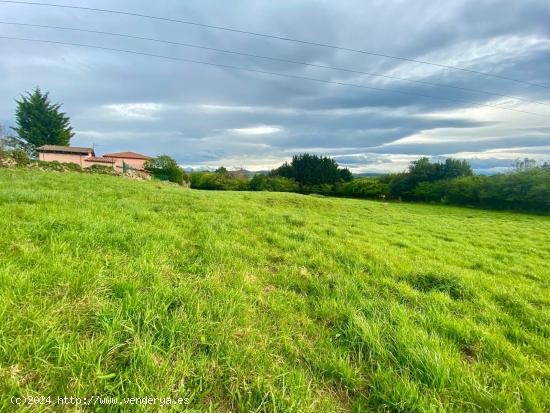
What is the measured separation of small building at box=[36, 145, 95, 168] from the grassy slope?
51.9m

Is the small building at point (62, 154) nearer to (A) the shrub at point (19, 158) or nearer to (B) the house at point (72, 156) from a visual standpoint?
(B) the house at point (72, 156)

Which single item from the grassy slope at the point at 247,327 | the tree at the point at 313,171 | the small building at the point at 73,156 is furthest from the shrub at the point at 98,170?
the tree at the point at 313,171

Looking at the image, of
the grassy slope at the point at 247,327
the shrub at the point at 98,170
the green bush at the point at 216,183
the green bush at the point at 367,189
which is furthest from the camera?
the green bush at the point at 216,183

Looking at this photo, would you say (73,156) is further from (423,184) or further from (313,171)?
(423,184)

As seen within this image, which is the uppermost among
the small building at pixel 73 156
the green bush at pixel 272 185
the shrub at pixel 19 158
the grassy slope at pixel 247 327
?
the small building at pixel 73 156

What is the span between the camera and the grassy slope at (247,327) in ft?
5.65

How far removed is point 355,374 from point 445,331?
4.70 feet

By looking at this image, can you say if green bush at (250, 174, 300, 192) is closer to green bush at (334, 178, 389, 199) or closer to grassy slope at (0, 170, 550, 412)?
green bush at (334, 178, 389, 199)

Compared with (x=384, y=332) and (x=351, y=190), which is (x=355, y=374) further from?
(x=351, y=190)

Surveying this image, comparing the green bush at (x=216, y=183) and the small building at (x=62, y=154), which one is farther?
the green bush at (x=216, y=183)

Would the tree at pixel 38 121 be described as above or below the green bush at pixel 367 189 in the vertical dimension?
above

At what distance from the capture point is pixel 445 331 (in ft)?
8.95

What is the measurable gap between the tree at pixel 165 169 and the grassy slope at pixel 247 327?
47.7 metres

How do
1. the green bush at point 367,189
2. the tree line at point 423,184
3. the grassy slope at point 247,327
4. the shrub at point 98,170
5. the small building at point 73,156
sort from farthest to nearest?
the green bush at point 367,189, the small building at point 73,156, the tree line at point 423,184, the shrub at point 98,170, the grassy slope at point 247,327
